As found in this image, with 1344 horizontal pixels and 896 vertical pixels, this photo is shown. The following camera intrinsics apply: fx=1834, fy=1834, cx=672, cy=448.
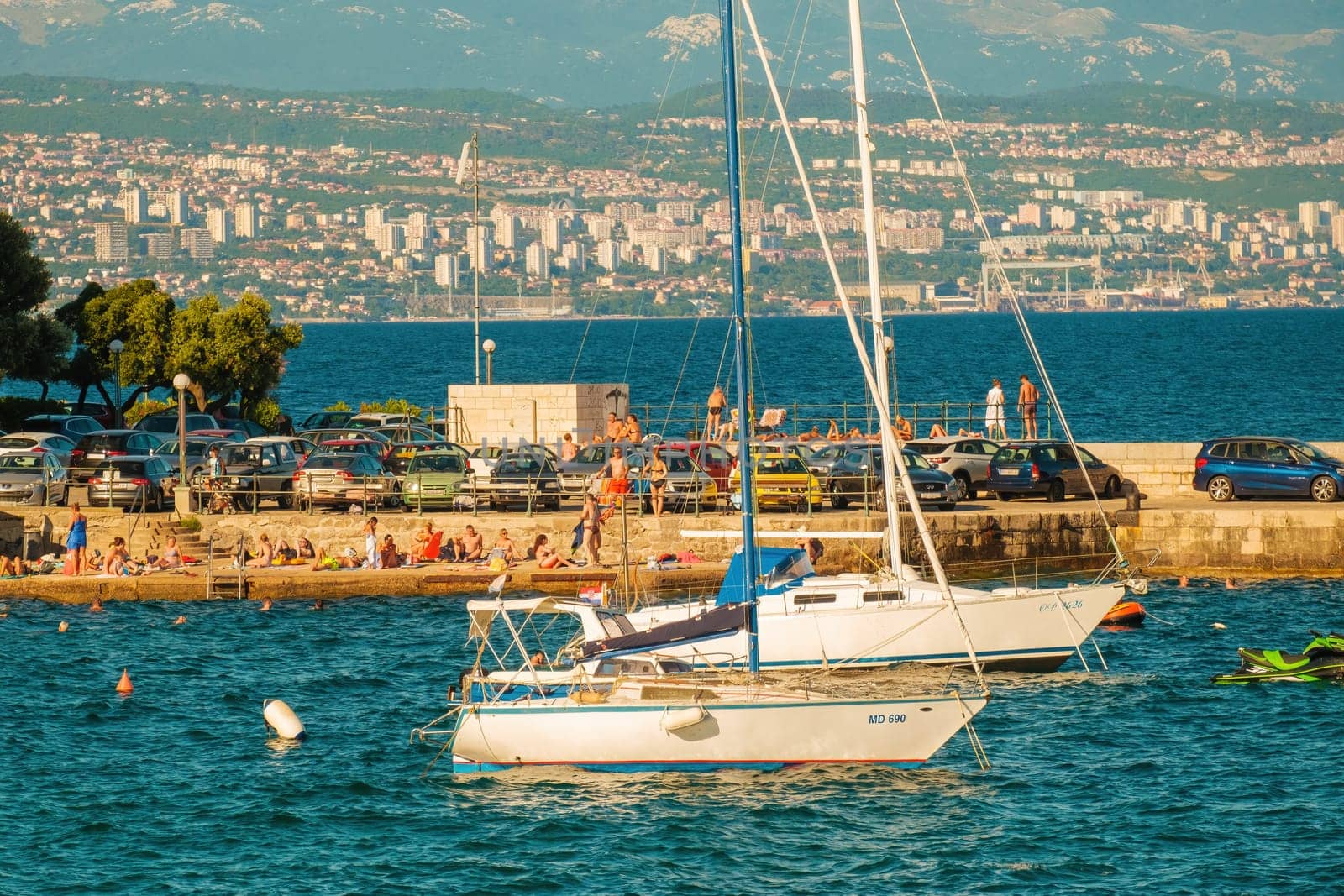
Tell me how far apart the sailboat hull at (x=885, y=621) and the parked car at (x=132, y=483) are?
Result: 53.3ft

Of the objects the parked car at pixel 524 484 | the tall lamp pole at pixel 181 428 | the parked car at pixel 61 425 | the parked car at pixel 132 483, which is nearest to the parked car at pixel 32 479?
the parked car at pixel 132 483

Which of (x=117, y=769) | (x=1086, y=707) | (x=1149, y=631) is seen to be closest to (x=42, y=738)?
(x=117, y=769)

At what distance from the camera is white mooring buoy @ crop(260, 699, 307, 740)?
27.1 metres

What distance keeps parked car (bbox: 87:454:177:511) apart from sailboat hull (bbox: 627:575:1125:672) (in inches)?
639

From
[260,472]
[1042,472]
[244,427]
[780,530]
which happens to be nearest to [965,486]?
[1042,472]

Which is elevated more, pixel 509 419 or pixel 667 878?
pixel 509 419

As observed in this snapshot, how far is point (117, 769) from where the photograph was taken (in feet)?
84.2

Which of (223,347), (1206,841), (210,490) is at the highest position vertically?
(223,347)

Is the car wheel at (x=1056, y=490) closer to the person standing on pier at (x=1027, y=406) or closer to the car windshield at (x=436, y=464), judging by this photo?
the person standing on pier at (x=1027, y=406)

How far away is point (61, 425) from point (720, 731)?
118ft

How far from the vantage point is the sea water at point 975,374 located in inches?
3413

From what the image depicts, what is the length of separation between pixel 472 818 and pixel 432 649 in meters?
10.2

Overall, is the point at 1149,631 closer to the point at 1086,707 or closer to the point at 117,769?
the point at 1086,707

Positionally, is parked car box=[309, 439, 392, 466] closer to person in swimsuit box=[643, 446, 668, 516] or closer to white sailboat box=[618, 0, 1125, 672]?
person in swimsuit box=[643, 446, 668, 516]
